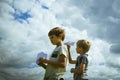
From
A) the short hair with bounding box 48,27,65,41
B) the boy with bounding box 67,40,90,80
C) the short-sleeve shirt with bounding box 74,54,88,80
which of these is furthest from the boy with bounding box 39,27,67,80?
the short-sleeve shirt with bounding box 74,54,88,80

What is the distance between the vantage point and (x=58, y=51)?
6074 mm

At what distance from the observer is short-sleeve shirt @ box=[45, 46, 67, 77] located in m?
5.93

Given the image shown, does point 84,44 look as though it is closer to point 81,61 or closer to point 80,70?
point 81,61

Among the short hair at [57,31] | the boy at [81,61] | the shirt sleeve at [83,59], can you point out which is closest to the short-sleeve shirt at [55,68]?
the short hair at [57,31]

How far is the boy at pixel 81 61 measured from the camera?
6.57m

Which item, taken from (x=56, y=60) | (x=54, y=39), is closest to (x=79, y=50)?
(x=54, y=39)

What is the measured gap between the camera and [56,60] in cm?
602

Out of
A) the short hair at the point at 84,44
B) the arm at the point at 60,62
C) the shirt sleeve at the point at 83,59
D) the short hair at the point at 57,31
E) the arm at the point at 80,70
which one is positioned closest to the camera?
the arm at the point at 60,62

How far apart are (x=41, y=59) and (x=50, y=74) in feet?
1.15

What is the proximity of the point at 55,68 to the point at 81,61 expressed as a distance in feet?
3.01

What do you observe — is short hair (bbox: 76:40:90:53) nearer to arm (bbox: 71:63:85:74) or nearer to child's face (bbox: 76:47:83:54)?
child's face (bbox: 76:47:83:54)

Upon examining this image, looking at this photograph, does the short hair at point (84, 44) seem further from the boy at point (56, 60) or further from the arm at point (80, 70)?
the boy at point (56, 60)

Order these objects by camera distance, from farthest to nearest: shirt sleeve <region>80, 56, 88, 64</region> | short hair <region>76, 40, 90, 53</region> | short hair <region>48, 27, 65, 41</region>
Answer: short hair <region>76, 40, 90, 53</region> < shirt sleeve <region>80, 56, 88, 64</region> < short hair <region>48, 27, 65, 41</region>

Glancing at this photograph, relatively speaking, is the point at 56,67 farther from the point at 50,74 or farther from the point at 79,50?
the point at 79,50
